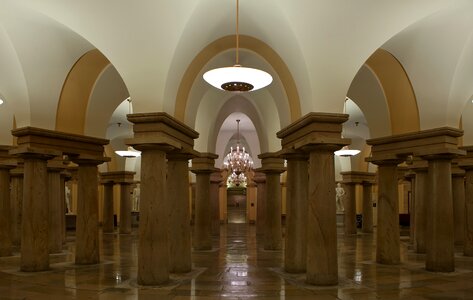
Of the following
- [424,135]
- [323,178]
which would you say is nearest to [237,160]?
[424,135]

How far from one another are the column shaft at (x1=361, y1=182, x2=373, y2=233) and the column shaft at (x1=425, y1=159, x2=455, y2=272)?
1256cm

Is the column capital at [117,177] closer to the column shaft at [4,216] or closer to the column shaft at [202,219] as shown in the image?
the column shaft at [202,219]

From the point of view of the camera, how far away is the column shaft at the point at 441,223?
429 inches

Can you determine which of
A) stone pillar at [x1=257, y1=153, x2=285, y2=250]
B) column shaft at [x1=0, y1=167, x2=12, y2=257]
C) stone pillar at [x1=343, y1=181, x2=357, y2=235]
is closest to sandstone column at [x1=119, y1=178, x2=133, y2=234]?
column shaft at [x1=0, y1=167, x2=12, y2=257]

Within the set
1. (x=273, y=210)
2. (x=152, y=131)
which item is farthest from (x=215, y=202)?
(x=152, y=131)

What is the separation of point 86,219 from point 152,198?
12.4 ft

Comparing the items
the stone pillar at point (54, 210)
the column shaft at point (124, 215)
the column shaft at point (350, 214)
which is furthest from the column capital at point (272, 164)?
the column shaft at point (124, 215)

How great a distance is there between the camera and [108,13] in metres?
8.64

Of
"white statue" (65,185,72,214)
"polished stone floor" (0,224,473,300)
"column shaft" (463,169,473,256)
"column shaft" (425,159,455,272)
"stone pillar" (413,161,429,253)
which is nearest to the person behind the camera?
"polished stone floor" (0,224,473,300)

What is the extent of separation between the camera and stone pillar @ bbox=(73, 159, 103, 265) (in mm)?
A: 11805

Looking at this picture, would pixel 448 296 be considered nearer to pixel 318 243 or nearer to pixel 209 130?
pixel 318 243

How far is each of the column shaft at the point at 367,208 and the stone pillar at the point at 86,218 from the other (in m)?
15.3

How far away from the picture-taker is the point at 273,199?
597 inches

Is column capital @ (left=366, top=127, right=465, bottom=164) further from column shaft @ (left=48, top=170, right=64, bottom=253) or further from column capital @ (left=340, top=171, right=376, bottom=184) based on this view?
column capital @ (left=340, top=171, right=376, bottom=184)
